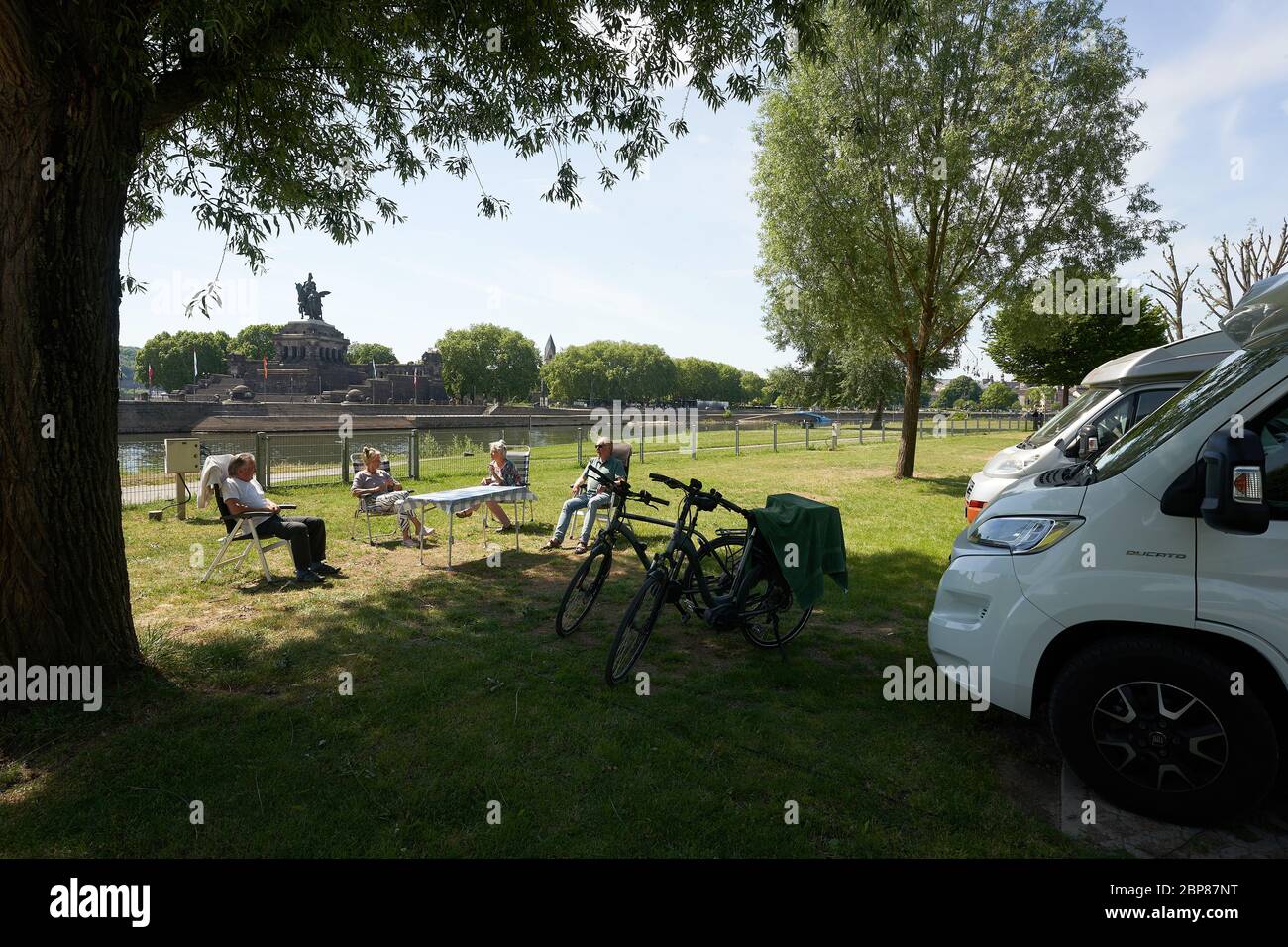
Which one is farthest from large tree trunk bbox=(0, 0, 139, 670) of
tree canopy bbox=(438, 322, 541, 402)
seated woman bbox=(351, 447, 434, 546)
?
tree canopy bbox=(438, 322, 541, 402)

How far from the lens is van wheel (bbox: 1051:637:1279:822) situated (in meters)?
3.08

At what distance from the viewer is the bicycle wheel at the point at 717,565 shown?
533cm

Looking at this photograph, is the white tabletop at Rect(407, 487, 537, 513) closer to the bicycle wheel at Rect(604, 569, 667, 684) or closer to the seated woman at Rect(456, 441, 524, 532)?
the seated woman at Rect(456, 441, 524, 532)

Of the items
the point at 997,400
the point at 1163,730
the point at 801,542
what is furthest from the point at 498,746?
the point at 997,400

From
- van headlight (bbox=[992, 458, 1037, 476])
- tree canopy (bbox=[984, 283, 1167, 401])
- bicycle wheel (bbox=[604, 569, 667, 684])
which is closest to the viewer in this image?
bicycle wheel (bbox=[604, 569, 667, 684])

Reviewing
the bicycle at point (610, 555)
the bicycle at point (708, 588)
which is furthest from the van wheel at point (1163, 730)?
the bicycle at point (610, 555)

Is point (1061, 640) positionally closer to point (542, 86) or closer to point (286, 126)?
point (542, 86)

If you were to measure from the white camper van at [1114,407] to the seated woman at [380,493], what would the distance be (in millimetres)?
7586

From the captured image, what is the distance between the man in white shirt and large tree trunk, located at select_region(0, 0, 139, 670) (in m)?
2.96

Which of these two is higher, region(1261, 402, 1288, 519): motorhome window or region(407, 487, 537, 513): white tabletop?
region(1261, 402, 1288, 519): motorhome window

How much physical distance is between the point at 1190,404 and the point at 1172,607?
1.24 metres

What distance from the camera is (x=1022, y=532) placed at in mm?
3818

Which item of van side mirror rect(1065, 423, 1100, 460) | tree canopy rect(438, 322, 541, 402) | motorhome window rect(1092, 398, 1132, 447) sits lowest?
van side mirror rect(1065, 423, 1100, 460)
